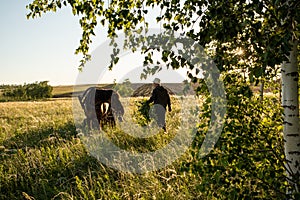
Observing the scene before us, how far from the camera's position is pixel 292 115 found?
360 cm

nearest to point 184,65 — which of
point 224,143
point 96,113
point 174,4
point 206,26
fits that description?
point 206,26

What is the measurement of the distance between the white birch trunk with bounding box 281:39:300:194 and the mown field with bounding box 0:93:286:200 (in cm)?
20

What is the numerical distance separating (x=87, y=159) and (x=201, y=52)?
5.98 metres

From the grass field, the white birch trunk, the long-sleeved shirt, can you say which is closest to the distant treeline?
the long-sleeved shirt

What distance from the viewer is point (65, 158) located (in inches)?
336

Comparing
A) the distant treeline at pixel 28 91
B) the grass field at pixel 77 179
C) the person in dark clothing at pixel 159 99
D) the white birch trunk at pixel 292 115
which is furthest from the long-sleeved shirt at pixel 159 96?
the distant treeline at pixel 28 91

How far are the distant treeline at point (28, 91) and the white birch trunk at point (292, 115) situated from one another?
2943 inches

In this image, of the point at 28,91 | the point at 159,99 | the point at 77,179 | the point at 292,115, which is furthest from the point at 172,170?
the point at 28,91

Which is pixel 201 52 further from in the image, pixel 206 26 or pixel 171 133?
pixel 171 133

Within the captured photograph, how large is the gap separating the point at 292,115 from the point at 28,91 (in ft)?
264

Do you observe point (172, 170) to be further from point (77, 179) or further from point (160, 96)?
point (160, 96)

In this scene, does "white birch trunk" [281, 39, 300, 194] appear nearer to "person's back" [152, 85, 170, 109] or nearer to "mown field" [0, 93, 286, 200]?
"mown field" [0, 93, 286, 200]

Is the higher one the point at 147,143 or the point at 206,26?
the point at 206,26

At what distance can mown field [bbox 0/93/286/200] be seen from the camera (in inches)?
148
